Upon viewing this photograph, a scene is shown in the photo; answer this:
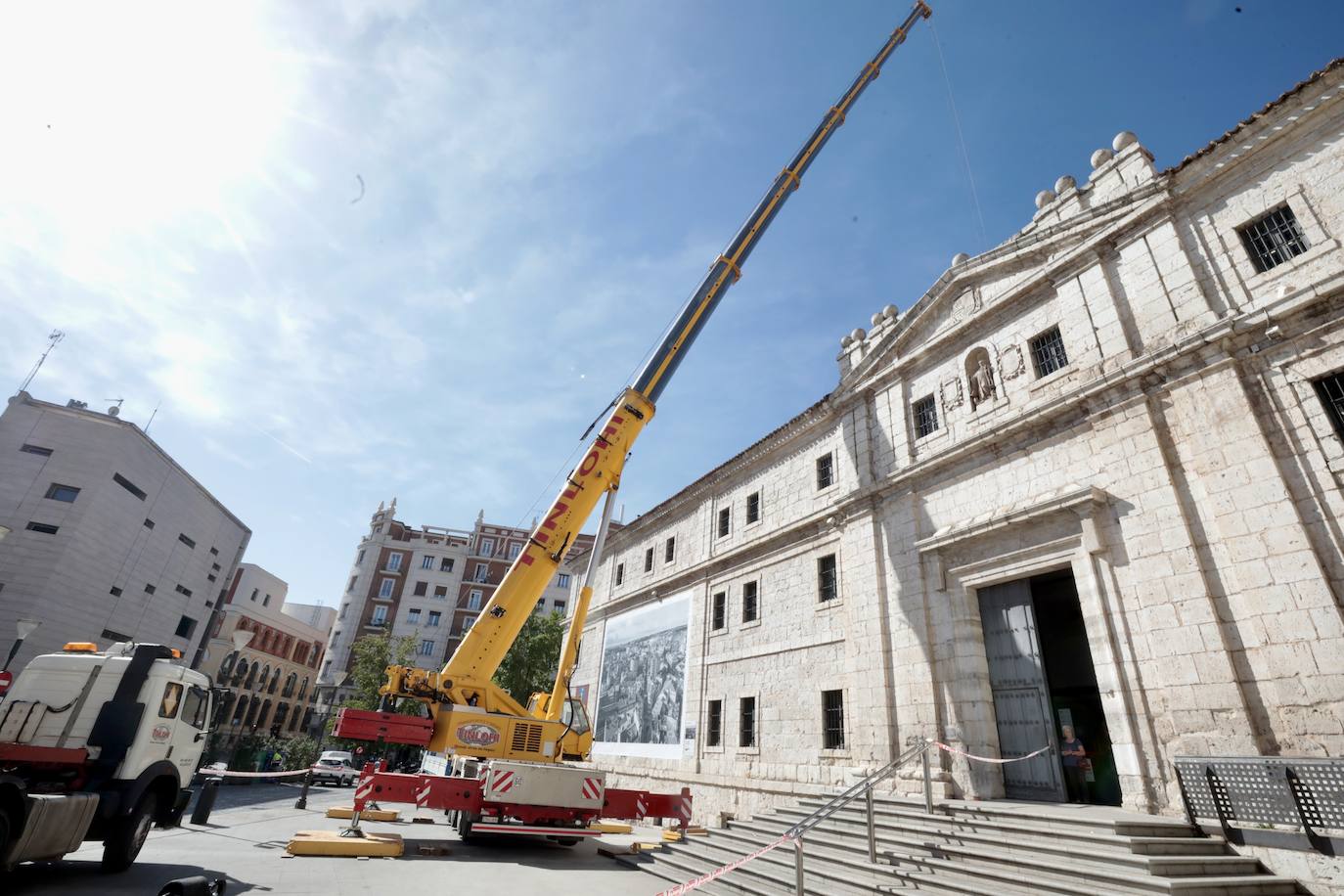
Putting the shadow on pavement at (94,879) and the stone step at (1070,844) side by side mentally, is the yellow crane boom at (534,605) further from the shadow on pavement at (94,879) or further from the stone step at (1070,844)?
the stone step at (1070,844)

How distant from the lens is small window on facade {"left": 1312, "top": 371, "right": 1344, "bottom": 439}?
880cm

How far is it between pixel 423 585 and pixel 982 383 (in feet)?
186

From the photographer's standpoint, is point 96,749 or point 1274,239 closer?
point 96,749

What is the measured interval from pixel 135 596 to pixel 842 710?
36.8 meters

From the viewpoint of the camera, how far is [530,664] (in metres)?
36.7

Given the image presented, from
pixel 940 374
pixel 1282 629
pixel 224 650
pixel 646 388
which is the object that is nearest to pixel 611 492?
pixel 646 388

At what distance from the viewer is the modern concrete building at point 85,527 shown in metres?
26.9

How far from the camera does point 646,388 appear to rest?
15.3 metres

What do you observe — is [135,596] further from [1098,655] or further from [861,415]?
[1098,655]

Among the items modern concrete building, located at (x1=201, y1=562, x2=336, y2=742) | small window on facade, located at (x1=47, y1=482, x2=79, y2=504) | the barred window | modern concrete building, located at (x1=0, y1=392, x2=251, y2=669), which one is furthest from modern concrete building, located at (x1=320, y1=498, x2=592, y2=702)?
the barred window

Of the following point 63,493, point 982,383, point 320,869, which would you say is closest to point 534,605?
point 320,869

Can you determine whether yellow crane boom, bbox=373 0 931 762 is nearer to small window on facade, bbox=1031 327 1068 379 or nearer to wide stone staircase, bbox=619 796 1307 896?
wide stone staircase, bbox=619 796 1307 896

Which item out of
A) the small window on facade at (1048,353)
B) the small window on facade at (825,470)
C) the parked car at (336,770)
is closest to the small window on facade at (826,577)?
the small window on facade at (825,470)

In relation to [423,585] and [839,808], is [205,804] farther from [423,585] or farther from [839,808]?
[423,585]
